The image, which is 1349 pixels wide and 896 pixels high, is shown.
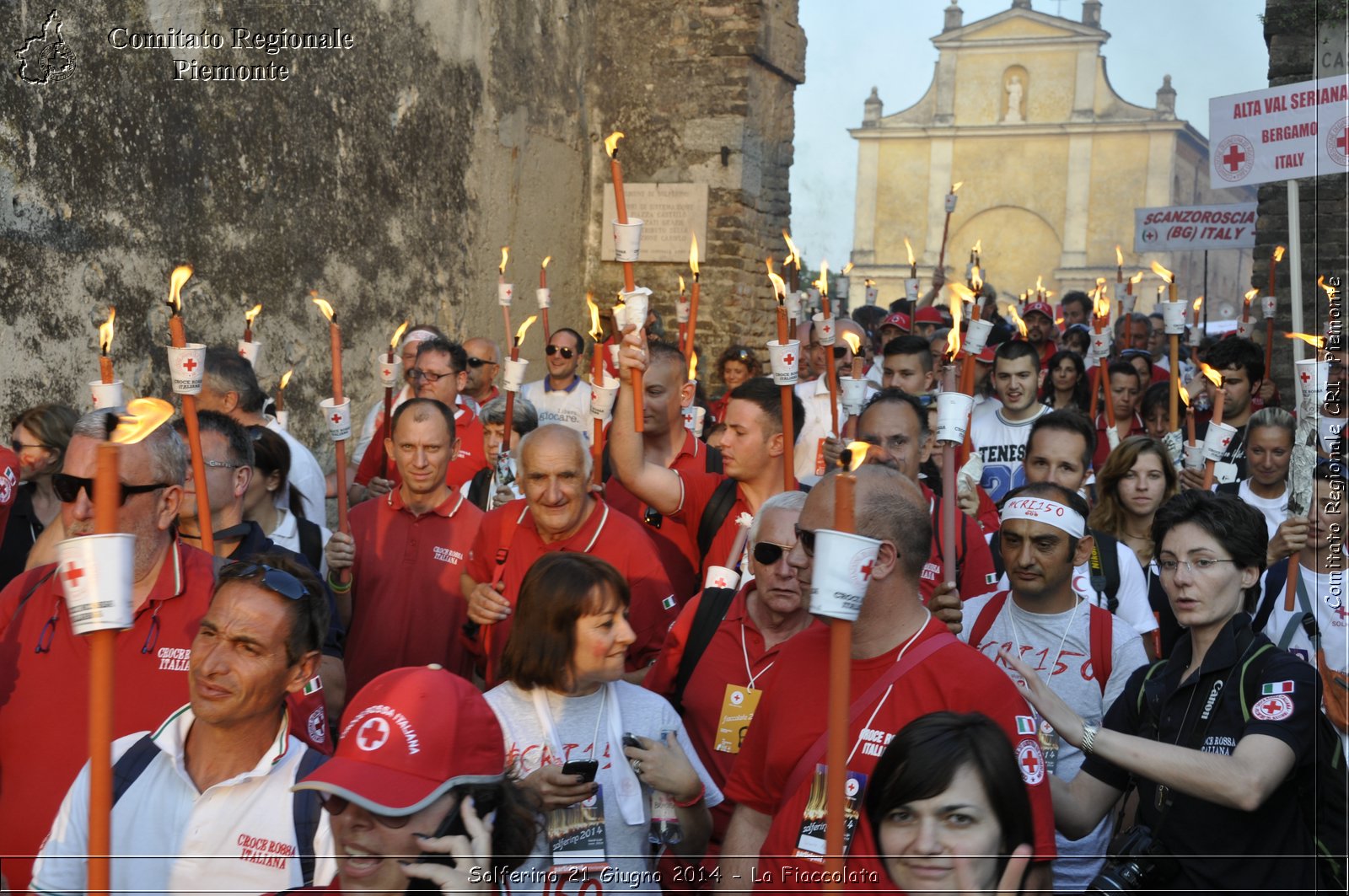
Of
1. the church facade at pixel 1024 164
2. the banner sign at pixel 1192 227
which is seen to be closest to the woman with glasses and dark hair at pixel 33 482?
the banner sign at pixel 1192 227

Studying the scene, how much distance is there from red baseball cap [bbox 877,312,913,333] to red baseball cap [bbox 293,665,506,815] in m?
9.25

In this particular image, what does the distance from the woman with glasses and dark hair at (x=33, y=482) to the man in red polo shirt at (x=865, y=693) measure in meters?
3.16

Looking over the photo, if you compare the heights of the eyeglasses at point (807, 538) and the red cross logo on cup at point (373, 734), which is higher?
the eyeglasses at point (807, 538)

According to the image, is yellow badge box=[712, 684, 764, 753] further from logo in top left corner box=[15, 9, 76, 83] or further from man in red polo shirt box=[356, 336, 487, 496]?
logo in top left corner box=[15, 9, 76, 83]

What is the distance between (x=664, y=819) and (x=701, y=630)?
39.0 inches

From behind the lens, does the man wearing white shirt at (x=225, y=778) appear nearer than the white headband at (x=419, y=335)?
Yes

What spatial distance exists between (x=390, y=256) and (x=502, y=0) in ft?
9.48

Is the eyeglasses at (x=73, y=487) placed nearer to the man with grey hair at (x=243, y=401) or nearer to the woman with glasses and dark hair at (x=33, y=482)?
the woman with glasses and dark hair at (x=33, y=482)

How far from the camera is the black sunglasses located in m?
4.17

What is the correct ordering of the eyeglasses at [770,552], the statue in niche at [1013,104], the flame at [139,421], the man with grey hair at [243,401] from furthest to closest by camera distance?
the statue in niche at [1013,104] < the man with grey hair at [243,401] < the eyeglasses at [770,552] < the flame at [139,421]

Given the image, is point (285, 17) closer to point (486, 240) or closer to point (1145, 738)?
point (486, 240)

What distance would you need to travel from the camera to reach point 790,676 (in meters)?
3.33

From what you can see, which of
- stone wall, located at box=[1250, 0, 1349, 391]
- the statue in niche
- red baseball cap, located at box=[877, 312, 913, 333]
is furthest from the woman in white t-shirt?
the statue in niche

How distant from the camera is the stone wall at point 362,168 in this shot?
787 centimetres
